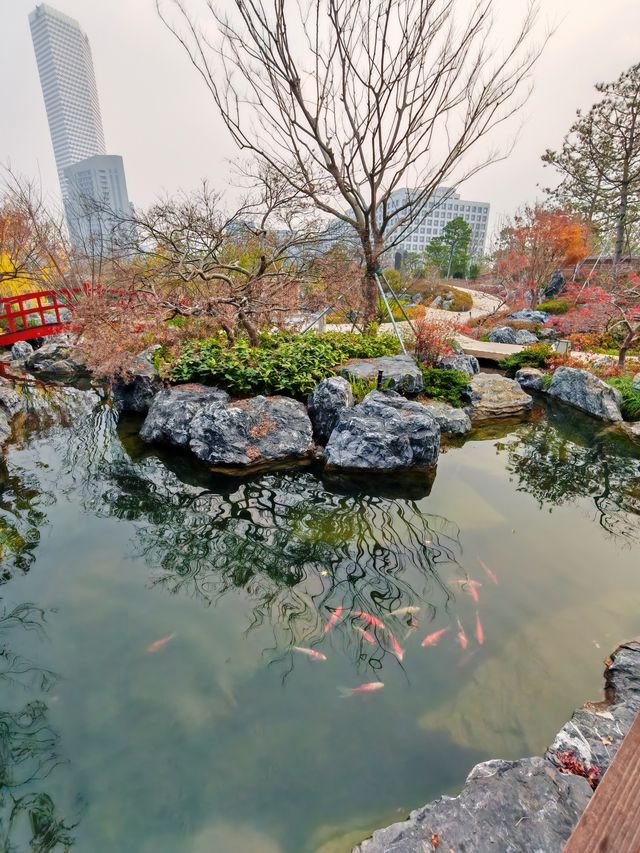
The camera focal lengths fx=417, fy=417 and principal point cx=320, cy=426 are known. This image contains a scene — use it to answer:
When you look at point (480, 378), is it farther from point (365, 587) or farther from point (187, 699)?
point (187, 699)

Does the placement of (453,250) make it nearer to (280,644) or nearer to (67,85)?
(280,644)

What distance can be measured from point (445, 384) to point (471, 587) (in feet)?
16.0

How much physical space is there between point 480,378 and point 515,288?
46.9 ft

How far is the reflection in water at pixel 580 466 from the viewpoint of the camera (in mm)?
5125

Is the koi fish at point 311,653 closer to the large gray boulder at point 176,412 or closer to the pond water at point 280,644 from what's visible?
the pond water at point 280,644

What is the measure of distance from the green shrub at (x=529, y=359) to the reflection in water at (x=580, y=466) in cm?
277

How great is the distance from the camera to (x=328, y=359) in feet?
24.0

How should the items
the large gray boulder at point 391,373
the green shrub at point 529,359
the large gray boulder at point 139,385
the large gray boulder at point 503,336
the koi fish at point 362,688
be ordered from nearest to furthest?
the koi fish at point 362,688
the large gray boulder at point 391,373
the large gray boulder at point 139,385
the green shrub at point 529,359
the large gray boulder at point 503,336

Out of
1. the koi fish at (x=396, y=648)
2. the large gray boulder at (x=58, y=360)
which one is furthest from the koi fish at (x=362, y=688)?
the large gray boulder at (x=58, y=360)

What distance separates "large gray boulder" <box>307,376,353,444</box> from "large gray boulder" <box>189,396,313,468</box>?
12.7 inches

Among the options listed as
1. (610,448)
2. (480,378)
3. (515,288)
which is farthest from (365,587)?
(515,288)

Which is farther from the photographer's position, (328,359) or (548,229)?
(548,229)

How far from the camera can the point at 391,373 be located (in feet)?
24.0

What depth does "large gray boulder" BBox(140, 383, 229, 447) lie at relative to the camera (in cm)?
630
